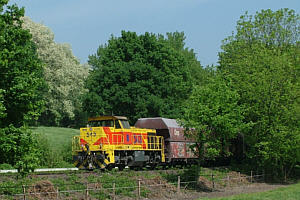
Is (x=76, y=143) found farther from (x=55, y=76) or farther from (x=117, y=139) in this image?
(x=55, y=76)

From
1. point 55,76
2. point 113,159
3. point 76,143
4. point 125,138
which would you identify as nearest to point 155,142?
point 125,138

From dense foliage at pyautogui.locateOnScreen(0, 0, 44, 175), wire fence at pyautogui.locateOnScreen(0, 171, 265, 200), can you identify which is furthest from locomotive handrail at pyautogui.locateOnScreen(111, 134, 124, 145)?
dense foliage at pyautogui.locateOnScreen(0, 0, 44, 175)

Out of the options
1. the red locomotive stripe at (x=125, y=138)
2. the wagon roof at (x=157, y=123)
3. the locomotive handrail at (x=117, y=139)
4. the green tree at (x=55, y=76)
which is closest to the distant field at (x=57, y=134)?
the green tree at (x=55, y=76)

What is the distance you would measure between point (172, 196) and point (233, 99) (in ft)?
29.6

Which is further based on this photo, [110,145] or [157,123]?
[157,123]

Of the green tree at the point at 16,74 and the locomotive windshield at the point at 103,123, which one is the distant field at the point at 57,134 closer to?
the locomotive windshield at the point at 103,123

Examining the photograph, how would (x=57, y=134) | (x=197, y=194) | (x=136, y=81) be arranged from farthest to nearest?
1. (x=57, y=134)
2. (x=136, y=81)
3. (x=197, y=194)

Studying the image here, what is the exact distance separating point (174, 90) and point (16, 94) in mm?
42031

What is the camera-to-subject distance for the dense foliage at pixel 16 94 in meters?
20.1

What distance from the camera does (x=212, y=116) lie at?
30828 millimetres

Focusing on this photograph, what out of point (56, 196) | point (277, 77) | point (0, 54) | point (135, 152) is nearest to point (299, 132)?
point (277, 77)

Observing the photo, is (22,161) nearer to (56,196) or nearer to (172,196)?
(56,196)

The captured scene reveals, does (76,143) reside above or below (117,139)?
below

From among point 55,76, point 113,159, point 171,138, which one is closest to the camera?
point 113,159
